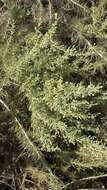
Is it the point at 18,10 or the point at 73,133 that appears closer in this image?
the point at 73,133

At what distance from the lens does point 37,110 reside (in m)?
2.05

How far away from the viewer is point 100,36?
92.6 inches

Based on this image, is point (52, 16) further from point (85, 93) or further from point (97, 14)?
point (85, 93)

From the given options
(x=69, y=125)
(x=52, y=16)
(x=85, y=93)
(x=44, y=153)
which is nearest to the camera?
(x=85, y=93)

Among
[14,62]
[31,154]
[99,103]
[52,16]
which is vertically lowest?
[31,154]

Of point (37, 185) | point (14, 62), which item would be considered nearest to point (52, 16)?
point (14, 62)

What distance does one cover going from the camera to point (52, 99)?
6.64 ft

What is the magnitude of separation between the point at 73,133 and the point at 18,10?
0.78 m

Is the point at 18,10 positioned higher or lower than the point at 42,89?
higher

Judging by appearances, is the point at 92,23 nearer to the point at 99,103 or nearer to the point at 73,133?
the point at 99,103

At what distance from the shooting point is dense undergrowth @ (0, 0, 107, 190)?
205 centimetres

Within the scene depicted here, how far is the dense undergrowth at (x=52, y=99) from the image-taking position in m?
2.05

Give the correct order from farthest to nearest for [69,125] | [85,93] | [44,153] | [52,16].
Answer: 1. [52,16]
2. [44,153]
3. [69,125]
4. [85,93]

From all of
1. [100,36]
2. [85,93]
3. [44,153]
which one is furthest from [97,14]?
[44,153]
